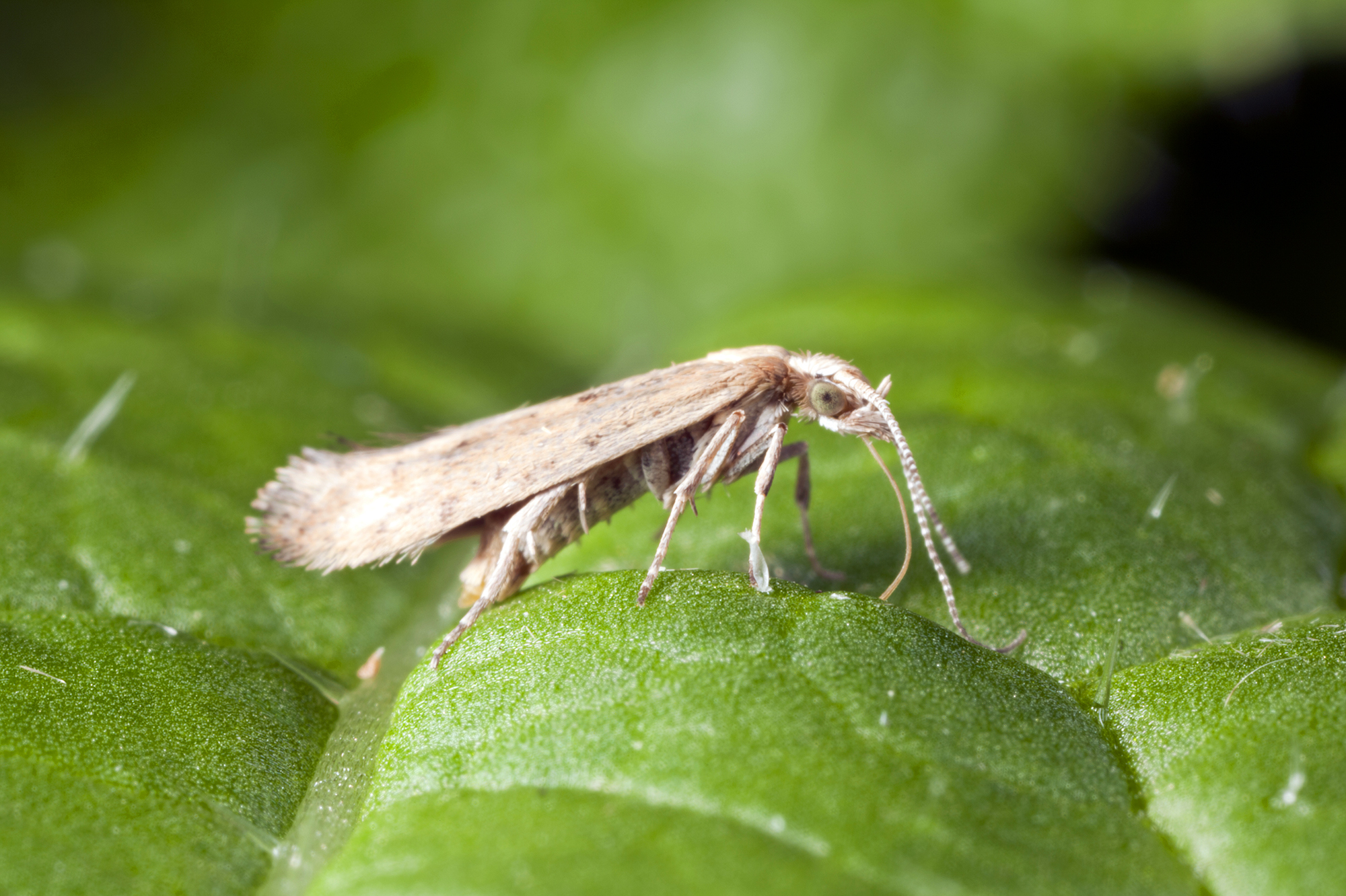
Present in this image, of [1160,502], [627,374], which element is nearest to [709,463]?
[1160,502]

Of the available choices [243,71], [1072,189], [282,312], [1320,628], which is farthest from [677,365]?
[243,71]

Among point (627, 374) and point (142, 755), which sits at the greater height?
point (142, 755)

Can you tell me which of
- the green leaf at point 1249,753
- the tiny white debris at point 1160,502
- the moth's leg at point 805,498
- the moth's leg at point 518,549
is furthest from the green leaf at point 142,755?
the tiny white debris at point 1160,502

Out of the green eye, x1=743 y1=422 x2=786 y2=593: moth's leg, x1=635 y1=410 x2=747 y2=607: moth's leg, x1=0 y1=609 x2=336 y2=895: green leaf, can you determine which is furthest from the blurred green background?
the green eye

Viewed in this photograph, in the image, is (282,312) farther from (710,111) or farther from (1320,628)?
(1320,628)

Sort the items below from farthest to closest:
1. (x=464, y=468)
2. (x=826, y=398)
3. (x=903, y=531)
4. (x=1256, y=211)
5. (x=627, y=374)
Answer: (x=1256, y=211)
(x=627, y=374)
(x=903, y=531)
(x=826, y=398)
(x=464, y=468)

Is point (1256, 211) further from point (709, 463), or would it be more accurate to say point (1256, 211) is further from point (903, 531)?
point (709, 463)

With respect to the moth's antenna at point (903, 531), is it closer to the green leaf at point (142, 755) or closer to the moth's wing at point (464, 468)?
the moth's wing at point (464, 468)
